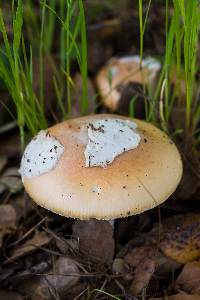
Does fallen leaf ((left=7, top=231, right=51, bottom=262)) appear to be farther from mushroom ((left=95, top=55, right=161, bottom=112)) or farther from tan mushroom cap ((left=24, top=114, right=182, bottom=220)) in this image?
mushroom ((left=95, top=55, right=161, bottom=112))

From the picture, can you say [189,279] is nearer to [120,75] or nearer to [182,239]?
[182,239]

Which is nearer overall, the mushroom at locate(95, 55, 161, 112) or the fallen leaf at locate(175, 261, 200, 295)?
the fallen leaf at locate(175, 261, 200, 295)

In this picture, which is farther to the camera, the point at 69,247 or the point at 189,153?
the point at 189,153

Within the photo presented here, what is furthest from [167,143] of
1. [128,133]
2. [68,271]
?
[68,271]

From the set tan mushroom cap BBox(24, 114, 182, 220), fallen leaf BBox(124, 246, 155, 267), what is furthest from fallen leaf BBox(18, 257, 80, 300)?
tan mushroom cap BBox(24, 114, 182, 220)

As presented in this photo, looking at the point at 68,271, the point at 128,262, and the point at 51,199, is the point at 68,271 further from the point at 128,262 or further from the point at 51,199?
the point at 51,199
